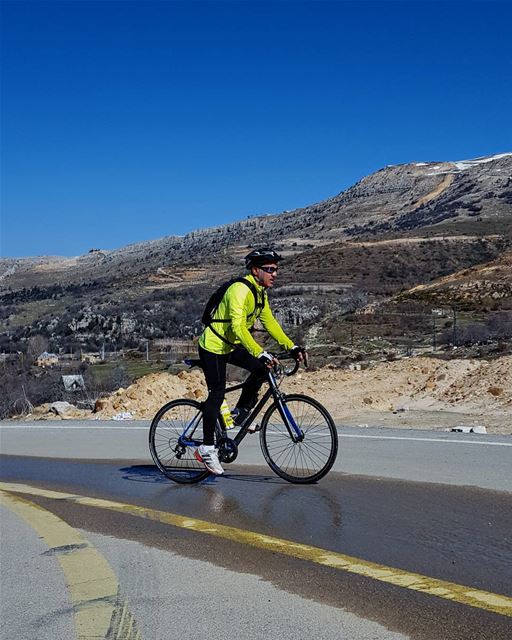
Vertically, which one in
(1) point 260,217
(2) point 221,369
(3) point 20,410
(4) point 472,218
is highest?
(1) point 260,217

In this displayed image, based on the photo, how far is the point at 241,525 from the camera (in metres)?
5.80

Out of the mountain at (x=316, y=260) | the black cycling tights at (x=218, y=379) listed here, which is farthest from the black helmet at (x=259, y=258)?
the mountain at (x=316, y=260)

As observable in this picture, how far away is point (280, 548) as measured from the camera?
5105mm

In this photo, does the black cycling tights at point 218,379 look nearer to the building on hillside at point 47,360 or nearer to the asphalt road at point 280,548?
the asphalt road at point 280,548

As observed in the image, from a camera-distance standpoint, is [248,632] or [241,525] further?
[241,525]

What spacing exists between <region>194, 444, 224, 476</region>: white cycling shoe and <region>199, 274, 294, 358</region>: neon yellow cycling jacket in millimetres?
892

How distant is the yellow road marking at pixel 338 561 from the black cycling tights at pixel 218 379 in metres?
1.11

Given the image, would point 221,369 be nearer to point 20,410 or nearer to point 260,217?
point 20,410

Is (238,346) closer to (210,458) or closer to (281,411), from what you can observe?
(281,411)

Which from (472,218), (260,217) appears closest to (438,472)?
(472,218)

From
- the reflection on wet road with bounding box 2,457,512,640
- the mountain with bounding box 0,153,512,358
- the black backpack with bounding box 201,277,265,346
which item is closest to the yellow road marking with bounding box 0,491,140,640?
the reflection on wet road with bounding box 2,457,512,640

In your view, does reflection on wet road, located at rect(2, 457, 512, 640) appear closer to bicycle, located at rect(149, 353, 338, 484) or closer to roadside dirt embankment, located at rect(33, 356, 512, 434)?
bicycle, located at rect(149, 353, 338, 484)

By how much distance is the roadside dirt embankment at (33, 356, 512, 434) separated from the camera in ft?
43.3

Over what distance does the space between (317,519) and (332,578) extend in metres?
1.43
